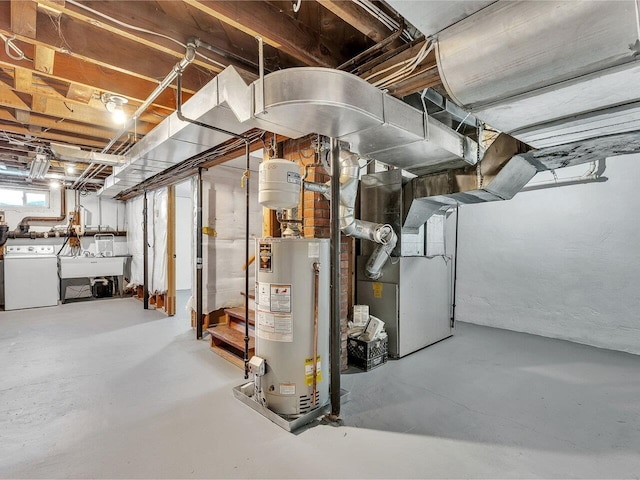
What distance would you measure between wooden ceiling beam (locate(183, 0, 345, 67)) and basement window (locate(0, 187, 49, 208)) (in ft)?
23.2

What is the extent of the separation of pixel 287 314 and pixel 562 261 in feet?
12.3

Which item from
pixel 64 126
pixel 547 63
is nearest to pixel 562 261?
pixel 547 63

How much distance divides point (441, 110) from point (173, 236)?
4107 millimetres

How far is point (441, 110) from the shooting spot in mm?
2617

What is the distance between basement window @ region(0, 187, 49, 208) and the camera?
5.95m

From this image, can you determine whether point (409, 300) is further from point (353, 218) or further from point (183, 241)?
point (183, 241)

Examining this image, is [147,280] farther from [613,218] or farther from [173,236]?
[613,218]

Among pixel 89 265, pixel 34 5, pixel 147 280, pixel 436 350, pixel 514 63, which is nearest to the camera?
pixel 514 63

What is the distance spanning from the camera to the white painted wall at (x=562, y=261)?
340cm

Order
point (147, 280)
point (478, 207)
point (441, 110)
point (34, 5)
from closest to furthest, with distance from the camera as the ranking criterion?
point (34, 5), point (441, 110), point (478, 207), point (147, 280)

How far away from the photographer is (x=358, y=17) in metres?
1.61

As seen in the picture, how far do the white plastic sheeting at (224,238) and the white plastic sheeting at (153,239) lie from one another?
1228 millimetres

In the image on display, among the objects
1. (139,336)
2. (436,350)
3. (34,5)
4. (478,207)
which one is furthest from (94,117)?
(478,207)

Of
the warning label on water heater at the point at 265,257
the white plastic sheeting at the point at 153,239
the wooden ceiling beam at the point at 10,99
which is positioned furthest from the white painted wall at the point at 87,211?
the warning label on water heater at the point at 265,257
